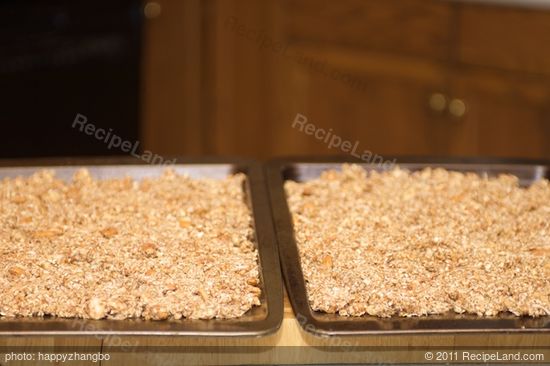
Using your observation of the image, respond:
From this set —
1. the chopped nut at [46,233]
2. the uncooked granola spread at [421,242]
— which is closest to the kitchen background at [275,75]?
the uncooked granola spread at [421,242]

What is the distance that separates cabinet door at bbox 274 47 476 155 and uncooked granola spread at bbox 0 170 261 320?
1366 millimetres

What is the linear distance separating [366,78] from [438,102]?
27cm

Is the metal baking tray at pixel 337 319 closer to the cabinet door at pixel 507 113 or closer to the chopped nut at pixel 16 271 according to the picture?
the chopped nut at pixel 16 271

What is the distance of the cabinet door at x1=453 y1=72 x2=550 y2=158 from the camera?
A: 2527mm

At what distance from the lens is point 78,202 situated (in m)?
1.38

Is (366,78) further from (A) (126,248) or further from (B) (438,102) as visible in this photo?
(A) (126,248)

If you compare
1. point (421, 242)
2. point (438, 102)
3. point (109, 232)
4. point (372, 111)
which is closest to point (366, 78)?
point (372, 111)

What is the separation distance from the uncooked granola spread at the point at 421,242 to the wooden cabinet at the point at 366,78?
1.12 metres

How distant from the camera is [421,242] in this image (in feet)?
4.17

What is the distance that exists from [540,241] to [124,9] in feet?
6.16

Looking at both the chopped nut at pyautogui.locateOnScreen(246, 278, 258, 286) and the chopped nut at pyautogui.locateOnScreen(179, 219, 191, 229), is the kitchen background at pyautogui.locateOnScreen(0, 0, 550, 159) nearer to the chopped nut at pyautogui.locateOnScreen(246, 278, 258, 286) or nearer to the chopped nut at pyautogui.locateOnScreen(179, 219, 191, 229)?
the chopped nut at pyautogui.locateOnScreen(179, 219, 191, 229)

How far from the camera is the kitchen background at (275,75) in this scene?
255cm

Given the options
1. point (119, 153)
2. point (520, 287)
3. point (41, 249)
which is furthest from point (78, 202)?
point (119, 153)

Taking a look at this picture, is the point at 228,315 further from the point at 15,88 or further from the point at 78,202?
the point at 15,88
